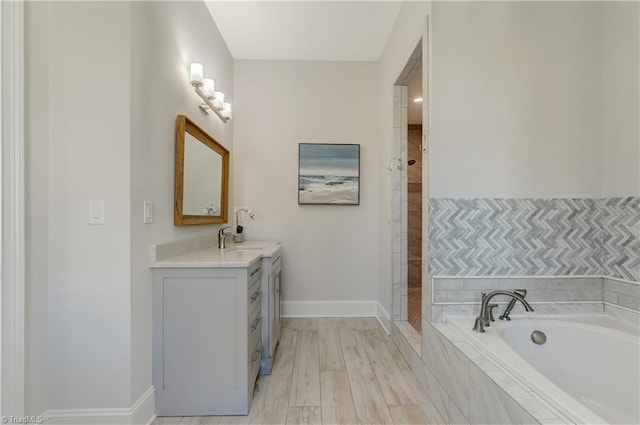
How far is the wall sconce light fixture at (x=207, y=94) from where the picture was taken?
7.14 feet

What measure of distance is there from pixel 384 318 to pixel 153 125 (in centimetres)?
259

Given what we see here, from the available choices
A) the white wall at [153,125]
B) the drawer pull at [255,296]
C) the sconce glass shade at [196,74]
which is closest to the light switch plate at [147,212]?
the white wall at [153,125]

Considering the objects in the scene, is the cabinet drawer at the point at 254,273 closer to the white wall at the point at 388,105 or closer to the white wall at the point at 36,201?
the white wall at the point at 36,201

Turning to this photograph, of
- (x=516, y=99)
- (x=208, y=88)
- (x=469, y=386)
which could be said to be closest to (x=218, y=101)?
(x=208, y=88)

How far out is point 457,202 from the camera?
6.48 feet

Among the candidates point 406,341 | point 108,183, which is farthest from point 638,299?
point 108,183

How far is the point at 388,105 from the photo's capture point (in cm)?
300

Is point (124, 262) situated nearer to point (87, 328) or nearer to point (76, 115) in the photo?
point (87, 328)

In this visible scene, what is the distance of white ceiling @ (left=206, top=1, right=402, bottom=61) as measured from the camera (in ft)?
8.42

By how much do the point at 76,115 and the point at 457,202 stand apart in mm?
2179

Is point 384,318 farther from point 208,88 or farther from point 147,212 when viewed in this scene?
point 208,88

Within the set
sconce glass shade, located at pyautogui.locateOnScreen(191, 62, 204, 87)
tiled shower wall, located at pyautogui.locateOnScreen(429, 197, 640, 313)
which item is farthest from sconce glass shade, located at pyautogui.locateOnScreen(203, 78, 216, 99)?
tiled shower wall, located at pyautogui.locateOnScreen(429, 197, 640, 313)

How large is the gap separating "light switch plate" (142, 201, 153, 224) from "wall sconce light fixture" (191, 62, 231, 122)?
3.31 ft

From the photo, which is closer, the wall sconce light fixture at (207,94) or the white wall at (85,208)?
the white wall at (85,208)
